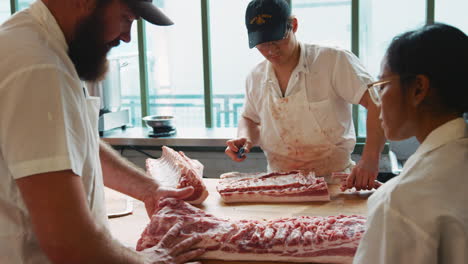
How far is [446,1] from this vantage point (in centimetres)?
433

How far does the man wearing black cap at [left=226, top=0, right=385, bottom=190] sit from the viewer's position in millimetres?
2984

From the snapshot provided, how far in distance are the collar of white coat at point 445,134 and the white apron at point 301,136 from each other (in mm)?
Result: 1759

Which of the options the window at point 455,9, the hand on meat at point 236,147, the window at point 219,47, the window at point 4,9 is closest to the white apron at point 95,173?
the hand on meat at point 236,147

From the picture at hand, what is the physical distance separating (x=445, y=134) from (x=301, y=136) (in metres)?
1.85

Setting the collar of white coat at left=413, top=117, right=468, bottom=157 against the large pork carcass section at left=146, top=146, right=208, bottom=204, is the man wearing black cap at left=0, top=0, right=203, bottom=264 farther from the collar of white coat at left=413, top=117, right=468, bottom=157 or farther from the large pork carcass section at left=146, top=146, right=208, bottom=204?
the collar of white coat at left=413, top=117, right=468, bottom=157

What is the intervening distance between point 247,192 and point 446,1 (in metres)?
2.96

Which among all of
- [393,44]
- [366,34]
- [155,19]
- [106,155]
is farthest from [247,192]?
[366,34]

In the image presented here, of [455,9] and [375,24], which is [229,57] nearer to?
[375,24]

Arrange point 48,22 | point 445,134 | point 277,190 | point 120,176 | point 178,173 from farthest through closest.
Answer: point 178,173 → point 277,190 → point 120,176 → point 48,22 → point 445,134

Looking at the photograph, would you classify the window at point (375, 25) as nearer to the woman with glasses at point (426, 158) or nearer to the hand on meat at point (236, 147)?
the hand on meat at point (236, 147)

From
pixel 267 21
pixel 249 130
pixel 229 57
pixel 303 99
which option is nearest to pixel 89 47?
pixel 267 21

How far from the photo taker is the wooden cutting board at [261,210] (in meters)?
2.35

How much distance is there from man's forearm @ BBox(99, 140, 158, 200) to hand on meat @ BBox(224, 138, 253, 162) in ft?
2.54

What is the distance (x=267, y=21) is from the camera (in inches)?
114
